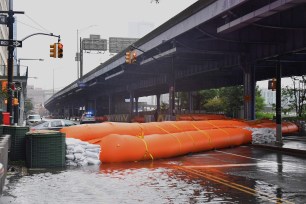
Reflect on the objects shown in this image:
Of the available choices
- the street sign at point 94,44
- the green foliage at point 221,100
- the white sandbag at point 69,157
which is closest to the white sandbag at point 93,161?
the white sandbag at point 69,157

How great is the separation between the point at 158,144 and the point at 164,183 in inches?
226

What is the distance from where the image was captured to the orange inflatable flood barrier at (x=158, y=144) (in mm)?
15219

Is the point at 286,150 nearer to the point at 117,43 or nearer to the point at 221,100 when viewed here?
the point at 221,100

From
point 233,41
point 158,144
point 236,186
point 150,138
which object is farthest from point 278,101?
point 236,186

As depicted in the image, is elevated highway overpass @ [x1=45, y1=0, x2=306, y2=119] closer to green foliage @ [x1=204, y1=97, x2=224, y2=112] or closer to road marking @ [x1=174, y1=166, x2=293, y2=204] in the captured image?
road marking @ [x1=174, y1=166, x2=293, y2=204]

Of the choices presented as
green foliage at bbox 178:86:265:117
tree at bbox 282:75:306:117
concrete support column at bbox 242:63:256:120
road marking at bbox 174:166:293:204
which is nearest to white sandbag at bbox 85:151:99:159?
road marking at bbox 174:166:293:204

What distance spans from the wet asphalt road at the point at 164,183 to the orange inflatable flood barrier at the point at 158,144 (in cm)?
55

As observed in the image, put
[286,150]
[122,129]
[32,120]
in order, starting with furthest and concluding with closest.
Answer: [32,120] < [286,150] < [122,129]

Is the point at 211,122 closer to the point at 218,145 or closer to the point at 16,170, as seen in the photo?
the point at 218,145

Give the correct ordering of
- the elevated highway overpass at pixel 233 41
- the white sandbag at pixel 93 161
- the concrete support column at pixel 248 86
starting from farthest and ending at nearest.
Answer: the concrete support column at pixel 248 86 → the elevated highway overpass at pixel 233 41 → the white sandbag at pixel 93 161

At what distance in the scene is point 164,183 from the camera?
10.9 meters

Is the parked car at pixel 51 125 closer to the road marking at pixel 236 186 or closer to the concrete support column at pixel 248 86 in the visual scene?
the road marking at pixel 236 186

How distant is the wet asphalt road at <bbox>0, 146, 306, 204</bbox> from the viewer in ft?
29.5

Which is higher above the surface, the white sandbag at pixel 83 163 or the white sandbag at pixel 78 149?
the white sandbag at pixel 78 149
